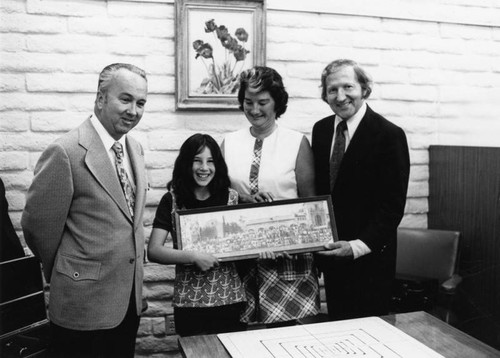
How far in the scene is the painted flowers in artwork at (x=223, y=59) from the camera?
2766 mm

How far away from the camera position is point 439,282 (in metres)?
2.88

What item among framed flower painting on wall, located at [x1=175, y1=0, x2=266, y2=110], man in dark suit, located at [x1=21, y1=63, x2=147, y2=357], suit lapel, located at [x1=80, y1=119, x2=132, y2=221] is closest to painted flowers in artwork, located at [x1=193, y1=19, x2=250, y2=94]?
framed flower painting on wall, located at [x1=175, y1=0, x2=266, y2=110]

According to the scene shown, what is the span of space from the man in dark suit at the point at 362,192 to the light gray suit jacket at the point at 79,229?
834 mm

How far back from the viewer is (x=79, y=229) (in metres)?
1.79

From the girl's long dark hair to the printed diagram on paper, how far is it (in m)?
0.66

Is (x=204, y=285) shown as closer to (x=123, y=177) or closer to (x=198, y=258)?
(x=198, y=258)

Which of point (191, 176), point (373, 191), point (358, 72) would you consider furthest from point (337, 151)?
point (191, 176)

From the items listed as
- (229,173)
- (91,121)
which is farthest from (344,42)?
(91,121)

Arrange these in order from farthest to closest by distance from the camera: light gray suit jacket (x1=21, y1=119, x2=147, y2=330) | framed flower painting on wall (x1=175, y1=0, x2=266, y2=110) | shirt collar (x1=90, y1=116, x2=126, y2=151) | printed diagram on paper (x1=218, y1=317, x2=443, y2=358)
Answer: framed flower painting on wall (x1=175, y1=0, x2=266, y2=110) → shirt collar (x1=90, y1=116, x2=126, y2=151) → light gray suit jacket (x1=21, y1=119, x2=147, y2=330) → printed diagram on paper (x1=218, y1=317, x2=443, y2=358)

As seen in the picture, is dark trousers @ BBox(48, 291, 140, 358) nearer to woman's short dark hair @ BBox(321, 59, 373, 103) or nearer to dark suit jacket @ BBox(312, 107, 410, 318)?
dark suit jacket @ BBox(312, 107, 410, 318)

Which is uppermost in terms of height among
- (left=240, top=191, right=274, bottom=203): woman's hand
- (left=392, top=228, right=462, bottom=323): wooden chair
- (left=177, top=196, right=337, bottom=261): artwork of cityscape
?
(left=240, top=191, right=274, bottom=203): woman's hand

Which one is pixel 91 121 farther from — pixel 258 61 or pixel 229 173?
pixel 258 61

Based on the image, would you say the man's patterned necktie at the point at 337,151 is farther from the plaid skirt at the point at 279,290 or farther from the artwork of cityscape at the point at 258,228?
the plaid skirt at the point at 279,290

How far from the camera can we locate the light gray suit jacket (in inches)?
69.2
